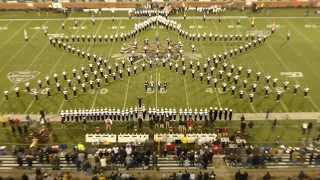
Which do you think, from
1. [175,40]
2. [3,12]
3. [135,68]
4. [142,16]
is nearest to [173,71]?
[135,68]

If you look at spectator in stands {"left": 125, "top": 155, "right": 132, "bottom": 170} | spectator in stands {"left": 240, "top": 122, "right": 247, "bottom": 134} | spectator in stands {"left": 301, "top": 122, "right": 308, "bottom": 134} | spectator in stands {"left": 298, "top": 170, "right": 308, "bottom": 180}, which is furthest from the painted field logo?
spectator in stands {"left": 298, "top": 170, "right": 308, "bottom": 180}

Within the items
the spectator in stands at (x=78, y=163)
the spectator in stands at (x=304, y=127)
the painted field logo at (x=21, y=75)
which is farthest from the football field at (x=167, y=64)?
the spectator in stands at (x=78, y=163)

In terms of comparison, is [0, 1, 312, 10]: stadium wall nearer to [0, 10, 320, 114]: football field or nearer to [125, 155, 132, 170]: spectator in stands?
[0, 10, 320, 114]: football field

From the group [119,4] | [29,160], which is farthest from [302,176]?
[119,4]

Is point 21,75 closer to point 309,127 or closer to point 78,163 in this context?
point 78,163

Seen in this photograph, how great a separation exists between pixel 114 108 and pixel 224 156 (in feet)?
19.4

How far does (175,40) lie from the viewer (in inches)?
985

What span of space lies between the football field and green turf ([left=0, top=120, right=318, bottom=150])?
4.25ft

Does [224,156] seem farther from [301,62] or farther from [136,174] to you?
[301,62]

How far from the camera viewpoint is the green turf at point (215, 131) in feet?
47.2

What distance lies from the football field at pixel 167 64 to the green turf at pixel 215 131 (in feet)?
4.25

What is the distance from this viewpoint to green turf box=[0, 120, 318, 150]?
14.4 metres

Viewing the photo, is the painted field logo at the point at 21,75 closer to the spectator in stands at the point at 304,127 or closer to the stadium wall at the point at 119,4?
the spectator in stands at the point at 304,127

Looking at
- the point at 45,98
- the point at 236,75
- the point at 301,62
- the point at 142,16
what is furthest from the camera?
the point at 142,16
